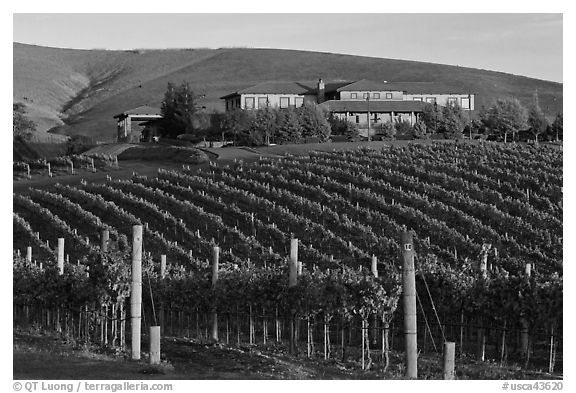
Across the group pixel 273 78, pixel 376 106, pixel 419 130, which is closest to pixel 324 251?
pixel 419 130

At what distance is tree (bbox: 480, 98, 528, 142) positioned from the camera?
104 metres

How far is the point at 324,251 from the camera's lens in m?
49.7

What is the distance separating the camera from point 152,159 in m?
80.3

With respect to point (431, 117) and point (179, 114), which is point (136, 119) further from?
point (431, 117)

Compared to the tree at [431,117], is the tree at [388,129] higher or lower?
lower

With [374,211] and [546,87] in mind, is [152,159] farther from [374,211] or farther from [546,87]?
[546,87]

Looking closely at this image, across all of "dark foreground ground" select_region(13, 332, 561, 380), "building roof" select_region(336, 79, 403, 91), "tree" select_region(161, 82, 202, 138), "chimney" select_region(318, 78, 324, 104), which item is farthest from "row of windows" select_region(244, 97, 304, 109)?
"dark foreground ground" select_region(13, 332, 561, 380)

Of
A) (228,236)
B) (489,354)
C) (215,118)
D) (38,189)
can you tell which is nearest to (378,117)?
(215,118)

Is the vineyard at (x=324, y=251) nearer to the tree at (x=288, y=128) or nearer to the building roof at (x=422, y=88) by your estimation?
the tree at (x=288, y=128)

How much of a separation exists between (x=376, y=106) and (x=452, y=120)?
13430 mm

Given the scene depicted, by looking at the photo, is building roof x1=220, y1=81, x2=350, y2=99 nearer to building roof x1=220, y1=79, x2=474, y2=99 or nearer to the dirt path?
building roof x1=220, y1=79, x2=474, y2=99

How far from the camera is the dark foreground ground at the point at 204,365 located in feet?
71.3

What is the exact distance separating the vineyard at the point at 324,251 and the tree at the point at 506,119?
1063 inches

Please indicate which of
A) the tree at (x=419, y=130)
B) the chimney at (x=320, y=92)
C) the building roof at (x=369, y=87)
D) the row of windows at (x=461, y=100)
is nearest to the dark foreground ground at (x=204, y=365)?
the tree at (x=419, y=130)
